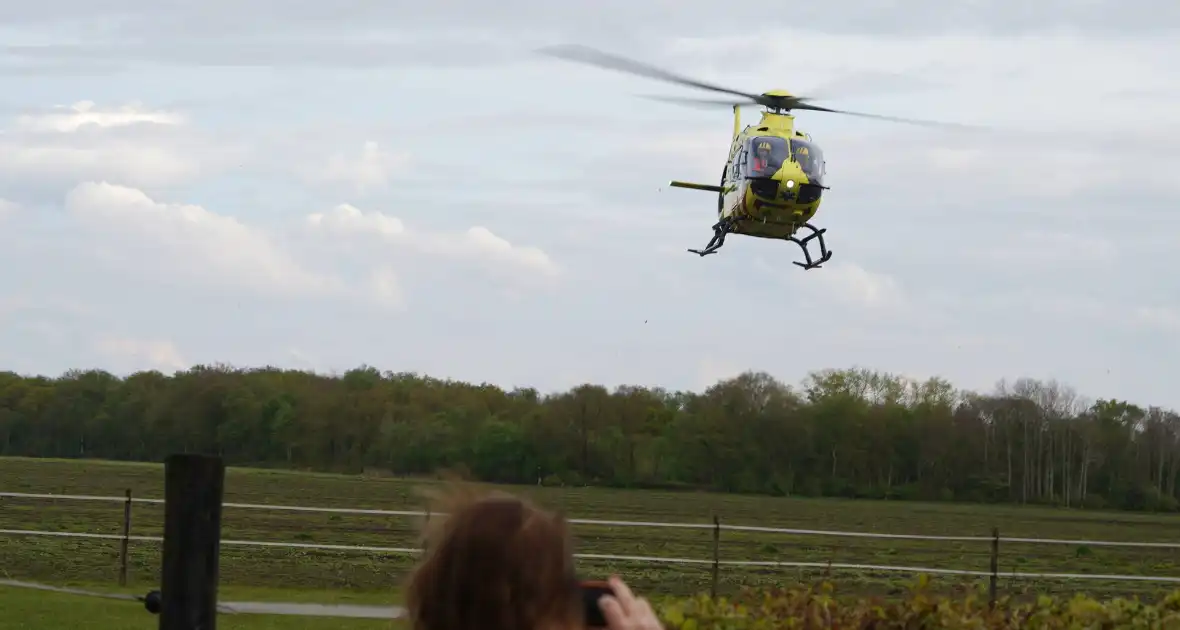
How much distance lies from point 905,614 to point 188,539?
10.4 feet

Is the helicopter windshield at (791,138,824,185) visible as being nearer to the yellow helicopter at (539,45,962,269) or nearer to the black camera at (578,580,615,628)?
the yellow helicopter at (539,45,962,269)

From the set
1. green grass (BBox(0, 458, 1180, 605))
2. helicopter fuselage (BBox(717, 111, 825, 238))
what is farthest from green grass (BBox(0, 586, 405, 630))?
helicopter fuselage (BBox(717, 111, 825, 238))

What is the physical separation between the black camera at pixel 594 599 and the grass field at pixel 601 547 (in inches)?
6.5

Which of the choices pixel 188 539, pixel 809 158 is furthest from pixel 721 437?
pixel 188 539

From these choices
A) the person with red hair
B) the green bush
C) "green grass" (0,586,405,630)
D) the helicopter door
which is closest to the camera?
the person with red hair

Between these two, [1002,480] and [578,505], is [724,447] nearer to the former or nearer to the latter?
[1002,480]

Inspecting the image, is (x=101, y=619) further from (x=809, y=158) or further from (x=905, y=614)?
(x=809, y=158)

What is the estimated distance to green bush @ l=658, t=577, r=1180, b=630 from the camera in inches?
245

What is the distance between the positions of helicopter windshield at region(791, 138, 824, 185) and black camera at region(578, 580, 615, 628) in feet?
70.4

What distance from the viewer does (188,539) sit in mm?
5062

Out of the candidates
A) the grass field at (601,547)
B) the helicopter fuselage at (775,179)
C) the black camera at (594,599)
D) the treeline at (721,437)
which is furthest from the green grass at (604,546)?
the treeline at (721,437)

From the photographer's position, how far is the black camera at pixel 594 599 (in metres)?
2.16

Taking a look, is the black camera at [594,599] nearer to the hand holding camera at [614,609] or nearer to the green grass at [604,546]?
the hand holding camera at [614,609]

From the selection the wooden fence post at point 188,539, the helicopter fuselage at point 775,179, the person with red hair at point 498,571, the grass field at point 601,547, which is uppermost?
the helicopter fuselage at point 775,179
